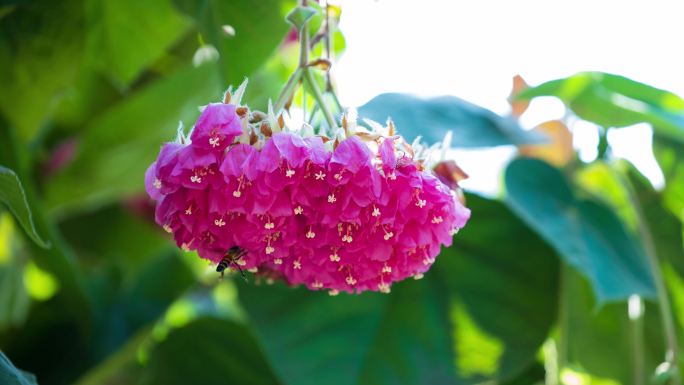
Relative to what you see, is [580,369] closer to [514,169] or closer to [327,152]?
[514,169]

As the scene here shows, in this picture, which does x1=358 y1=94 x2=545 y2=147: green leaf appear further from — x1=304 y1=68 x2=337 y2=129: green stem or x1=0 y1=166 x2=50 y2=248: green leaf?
x1=0 y1=166 x2=50 y2=248: green leaf

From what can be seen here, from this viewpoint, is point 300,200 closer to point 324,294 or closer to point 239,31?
point 239,31

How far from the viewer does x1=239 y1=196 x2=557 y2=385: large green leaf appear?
40.9 inches

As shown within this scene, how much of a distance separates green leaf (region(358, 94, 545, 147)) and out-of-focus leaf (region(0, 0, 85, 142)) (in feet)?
1.24

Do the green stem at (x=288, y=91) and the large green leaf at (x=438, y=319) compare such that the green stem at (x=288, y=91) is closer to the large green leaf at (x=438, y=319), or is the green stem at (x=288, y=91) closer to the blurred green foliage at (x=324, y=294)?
the blurred green foliage at (x=324, y=294)

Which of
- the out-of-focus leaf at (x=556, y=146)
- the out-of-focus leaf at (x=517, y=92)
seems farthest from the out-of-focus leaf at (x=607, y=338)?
the out-of-focus leaf at (x=517, y=92)

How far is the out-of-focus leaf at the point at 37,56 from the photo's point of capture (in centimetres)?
98

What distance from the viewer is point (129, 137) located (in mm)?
1282

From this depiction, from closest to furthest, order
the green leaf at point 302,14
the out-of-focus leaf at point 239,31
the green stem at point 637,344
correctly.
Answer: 1. the green leaf at point 302,14
2. the out-of-focus leaf at point 239,31
3. the green stem at point 637,344

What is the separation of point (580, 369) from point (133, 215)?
2.62 feet

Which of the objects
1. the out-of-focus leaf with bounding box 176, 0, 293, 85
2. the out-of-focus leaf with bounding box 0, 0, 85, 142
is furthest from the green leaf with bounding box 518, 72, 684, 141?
the out-of-focus leaf with bounding box 0, 0, 85, 142

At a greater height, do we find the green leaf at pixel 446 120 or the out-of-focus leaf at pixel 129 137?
the green leaf at pixel 446 120

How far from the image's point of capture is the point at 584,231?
1.08 m

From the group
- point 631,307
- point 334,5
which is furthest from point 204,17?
point 631,307
